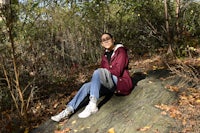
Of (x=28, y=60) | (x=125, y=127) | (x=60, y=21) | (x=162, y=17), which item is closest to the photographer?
(x=125, y=127)

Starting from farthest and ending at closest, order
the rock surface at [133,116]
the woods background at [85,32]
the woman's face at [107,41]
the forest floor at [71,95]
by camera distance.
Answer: the woods background at [85,32] → the woman's face at [107,41] → the forest floor at [71,95] → the rock surface at [133,116]

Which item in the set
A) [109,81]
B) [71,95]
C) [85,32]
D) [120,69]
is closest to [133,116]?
[109,81]

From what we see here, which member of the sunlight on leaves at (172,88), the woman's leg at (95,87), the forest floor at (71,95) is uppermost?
the woman's leg at (95,87)

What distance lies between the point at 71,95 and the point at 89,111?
2195mm

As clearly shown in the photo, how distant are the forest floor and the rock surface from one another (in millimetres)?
148

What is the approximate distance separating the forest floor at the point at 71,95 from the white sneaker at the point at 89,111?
1059 mm

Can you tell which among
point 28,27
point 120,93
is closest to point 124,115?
point 120,93

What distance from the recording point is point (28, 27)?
836cm

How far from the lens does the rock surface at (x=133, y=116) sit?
407 cm

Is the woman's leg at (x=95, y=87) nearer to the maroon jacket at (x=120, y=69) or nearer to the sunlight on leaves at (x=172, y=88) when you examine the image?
the maroon jacket at (x=120, y=69)

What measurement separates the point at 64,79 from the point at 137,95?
3508 millimetres

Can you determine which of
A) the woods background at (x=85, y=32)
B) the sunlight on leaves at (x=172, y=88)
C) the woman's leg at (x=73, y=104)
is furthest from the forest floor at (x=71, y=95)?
the woman's leg at (x=73, y=104)

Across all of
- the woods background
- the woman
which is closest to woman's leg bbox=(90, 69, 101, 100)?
the woman

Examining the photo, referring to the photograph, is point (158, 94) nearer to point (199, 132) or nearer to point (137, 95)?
point (137, 95)
